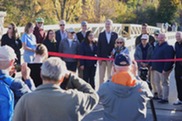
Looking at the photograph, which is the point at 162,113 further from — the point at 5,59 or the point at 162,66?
the point at 5,59

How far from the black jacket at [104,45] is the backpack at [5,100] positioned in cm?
613

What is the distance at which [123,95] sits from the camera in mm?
4211

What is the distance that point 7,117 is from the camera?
4.10m

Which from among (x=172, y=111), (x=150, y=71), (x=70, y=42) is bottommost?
(x=172, y=111)

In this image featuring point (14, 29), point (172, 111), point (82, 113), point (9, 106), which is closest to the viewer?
point (82, 113)

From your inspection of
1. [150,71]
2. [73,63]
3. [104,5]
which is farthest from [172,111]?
[104,5]

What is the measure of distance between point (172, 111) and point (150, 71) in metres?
1.54

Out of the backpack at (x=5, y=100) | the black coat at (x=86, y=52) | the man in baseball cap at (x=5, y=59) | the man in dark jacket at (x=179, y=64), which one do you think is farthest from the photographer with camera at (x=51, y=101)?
the black coat at (x=86, y=52)

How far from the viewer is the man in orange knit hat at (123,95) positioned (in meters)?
4.20

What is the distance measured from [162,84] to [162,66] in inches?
17.3

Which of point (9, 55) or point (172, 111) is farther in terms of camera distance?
point (172, 111)

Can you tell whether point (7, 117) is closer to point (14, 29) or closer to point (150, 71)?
point (14, 29)

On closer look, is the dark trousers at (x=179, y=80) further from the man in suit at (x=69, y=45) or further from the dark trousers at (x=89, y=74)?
the man in suit at (x=69, y=45)

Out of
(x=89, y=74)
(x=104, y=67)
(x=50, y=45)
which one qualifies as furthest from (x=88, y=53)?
(x=50, y=45)
